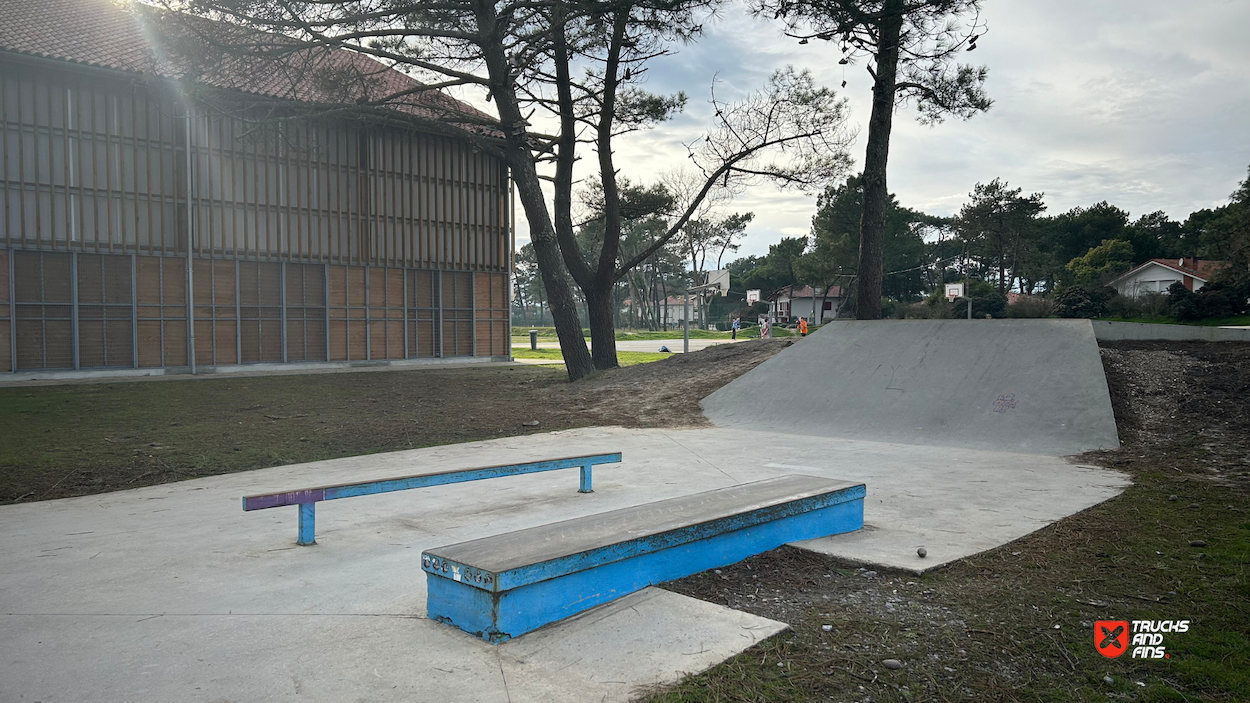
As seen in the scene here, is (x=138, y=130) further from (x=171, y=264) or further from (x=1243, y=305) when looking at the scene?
(x=1243, y=305)

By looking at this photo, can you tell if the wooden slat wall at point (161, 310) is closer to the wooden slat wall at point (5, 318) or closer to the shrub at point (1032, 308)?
the wooden slat wall at point (5, 318)

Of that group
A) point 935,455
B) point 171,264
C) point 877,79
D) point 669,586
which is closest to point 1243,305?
point 877,79

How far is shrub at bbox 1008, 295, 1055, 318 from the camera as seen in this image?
20897mm

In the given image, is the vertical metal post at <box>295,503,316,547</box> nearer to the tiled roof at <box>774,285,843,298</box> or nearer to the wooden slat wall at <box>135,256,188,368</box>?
the wooden slat wall at <box>135,256,188,368</box>

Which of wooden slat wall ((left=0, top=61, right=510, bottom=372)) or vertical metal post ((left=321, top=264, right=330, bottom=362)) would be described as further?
vertical metal post ((left=321, top=264, right=330, bottom=362))

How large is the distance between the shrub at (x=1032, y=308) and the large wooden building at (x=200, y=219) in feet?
55.0

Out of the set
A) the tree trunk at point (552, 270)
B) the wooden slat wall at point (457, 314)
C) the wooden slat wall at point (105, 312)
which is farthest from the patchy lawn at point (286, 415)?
the wooden slat wall at point (457, 314)

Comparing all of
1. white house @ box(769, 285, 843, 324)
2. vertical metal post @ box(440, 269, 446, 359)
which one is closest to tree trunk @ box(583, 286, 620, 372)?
vertical metal post @ box(440, 269, 446, 359)

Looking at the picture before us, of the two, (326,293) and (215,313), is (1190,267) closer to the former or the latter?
(326,293)

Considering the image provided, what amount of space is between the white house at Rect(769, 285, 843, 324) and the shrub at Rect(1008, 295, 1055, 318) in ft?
148

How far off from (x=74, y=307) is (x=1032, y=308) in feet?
82.4

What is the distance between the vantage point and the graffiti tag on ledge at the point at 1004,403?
961 cm

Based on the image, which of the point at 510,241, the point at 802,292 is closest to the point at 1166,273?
the point at 802,292

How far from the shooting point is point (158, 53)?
1535 cm
